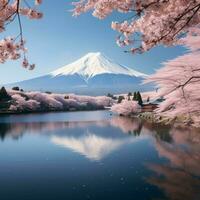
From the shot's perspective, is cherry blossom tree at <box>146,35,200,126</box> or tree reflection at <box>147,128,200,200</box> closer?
cherry blossom tree at <box>146,35,200,126</box>

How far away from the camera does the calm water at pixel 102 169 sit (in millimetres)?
11492

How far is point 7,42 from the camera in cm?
438

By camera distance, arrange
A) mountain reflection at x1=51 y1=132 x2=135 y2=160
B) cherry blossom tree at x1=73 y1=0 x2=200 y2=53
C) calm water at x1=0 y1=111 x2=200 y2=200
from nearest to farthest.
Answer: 1. cherry blossom tree at x1=73 y1=0 x2=200 y2=53
2. calm water at x1=0 y1=111 x2=200 y2=200
3. mountain reflection at x1=51 y1=132 x2=135 y2=160

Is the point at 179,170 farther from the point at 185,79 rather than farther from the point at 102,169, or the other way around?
the point at 185,79

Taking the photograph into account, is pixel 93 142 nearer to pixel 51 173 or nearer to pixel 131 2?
pixel 51 173

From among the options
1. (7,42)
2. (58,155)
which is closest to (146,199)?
(7,42)

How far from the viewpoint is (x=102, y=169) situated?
15109 millimetres

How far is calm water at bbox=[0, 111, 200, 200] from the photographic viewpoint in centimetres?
1149

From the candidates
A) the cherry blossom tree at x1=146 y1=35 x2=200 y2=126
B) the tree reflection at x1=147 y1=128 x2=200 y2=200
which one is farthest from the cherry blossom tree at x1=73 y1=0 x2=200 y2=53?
the tree reflection at x1=147 y1=128 x2=200 y2=200

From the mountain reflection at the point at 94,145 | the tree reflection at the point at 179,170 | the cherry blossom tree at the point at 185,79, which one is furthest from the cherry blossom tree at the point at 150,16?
the mountain reflection at the point at 94,145

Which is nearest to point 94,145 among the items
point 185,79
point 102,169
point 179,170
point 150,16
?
point 102,169

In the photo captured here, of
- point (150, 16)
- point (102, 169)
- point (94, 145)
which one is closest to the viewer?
point (150, 16)

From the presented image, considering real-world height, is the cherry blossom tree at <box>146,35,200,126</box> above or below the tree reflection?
above

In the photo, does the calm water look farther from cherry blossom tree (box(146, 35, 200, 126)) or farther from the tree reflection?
cherry blossom tree (box(146, 35, 200, 126))
